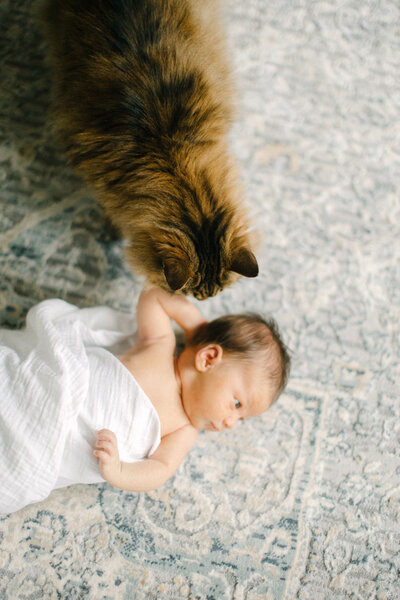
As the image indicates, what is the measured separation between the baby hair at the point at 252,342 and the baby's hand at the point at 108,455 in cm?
34

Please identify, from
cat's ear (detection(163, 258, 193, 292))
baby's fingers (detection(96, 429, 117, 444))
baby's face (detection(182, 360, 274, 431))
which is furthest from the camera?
baby's face (detection(182, 360, 274, 431))

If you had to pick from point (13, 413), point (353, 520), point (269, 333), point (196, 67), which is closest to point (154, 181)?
point (196, 67)

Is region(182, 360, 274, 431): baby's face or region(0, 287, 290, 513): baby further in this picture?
region(182, 360, 274, 431): baby's face

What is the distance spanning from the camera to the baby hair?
120cm

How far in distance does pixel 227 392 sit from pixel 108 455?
332mm

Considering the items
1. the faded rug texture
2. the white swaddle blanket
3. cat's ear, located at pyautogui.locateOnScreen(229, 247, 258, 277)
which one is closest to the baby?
the white swaddle blanket

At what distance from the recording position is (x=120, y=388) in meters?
1.16

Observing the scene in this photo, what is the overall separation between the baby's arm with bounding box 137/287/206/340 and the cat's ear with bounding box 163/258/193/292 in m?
0.24

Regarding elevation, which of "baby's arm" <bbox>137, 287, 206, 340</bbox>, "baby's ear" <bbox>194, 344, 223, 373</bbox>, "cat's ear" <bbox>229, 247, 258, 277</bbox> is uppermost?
"cat's ear" <bbox>229, 247, 258, 277</bbox>

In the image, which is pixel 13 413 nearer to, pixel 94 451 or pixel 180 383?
pixel 94 451

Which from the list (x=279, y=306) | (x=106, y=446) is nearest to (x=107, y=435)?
(x=106, y=446)

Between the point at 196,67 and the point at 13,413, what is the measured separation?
908 millimetres

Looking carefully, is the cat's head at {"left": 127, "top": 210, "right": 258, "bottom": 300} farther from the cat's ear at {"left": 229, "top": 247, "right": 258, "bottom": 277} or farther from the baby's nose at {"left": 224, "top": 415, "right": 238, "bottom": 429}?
the baby's nose at {"left": 224, "top": 415, "right": 238, "bottom": 429}

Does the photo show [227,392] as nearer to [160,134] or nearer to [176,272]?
[176,272]
